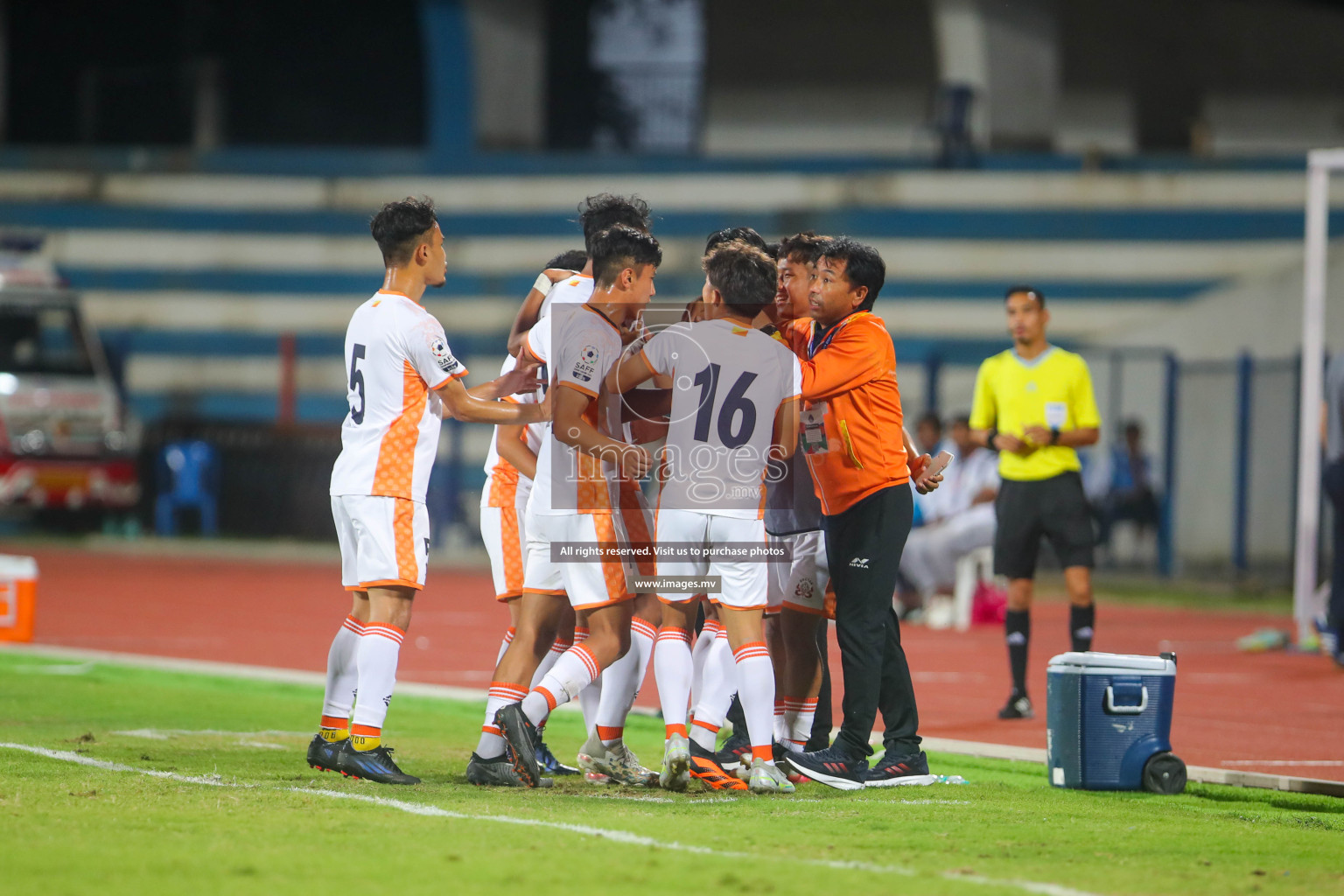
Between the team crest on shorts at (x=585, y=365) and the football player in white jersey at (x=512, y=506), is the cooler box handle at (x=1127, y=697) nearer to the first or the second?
the football player in white jersey at (x=512, y=506)

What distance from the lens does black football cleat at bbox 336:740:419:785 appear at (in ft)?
22.7

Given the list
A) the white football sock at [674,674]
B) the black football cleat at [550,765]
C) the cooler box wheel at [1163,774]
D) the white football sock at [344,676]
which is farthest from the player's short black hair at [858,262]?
the white football sock at [344,676]

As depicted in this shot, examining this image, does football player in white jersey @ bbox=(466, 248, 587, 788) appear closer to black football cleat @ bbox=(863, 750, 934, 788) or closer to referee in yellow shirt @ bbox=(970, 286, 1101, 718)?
black football cleat @ bbox=(863, 750, 934, 788)

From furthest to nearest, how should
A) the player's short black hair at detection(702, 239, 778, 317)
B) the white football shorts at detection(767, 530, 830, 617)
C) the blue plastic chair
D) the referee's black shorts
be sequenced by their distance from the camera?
the blue plastic chair → the referee's black shorts → the white football shorts at detection(767, 530, 830, 617) → the player's short black hair at detection(702, 239, 778, 317)

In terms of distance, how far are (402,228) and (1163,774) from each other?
3.92m

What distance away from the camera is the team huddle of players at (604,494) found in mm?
6906

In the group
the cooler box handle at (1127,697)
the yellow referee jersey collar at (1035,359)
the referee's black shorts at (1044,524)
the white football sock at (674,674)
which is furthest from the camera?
the yellow referee jersey collar at (1035,359)

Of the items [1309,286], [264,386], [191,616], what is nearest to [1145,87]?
[264,386]

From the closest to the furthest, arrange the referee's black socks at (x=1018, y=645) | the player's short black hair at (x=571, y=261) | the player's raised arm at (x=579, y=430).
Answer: the player's raised arm at (x=579, y=430) < the player's short black hair at (x=571, y=261) < the referee's black socks at (x=1018, y=645)

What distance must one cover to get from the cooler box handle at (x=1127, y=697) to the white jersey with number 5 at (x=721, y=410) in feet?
5.51

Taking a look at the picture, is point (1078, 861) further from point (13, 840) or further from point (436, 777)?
point (13, 840)

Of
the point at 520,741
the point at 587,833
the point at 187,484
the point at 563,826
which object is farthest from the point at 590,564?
the point at 187,484

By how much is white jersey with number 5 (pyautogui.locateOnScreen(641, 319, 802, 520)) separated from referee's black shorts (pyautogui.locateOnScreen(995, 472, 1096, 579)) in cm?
335

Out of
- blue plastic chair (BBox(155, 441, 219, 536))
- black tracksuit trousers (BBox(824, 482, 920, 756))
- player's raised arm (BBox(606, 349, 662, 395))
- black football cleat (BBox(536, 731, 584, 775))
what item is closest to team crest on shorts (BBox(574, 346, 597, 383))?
player's raised arm (BBox(606, 349, 662, 395))
